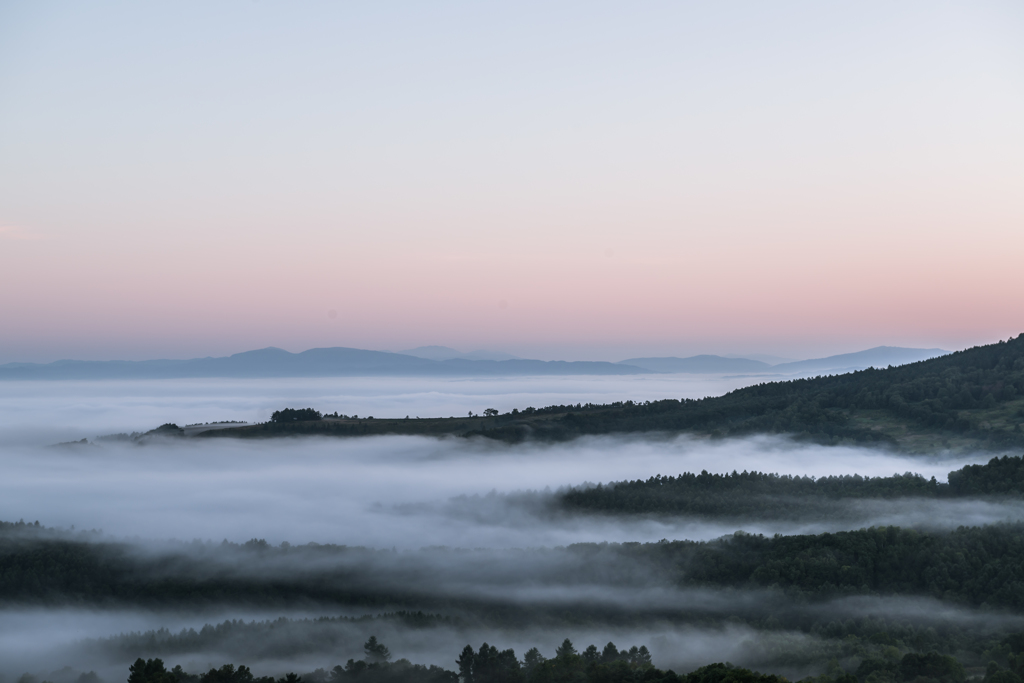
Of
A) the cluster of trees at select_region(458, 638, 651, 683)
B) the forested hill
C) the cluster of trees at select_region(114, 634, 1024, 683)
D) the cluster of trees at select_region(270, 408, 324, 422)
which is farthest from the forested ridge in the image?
the forested hill

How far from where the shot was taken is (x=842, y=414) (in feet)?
402

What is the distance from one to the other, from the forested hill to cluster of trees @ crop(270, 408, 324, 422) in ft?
11.5

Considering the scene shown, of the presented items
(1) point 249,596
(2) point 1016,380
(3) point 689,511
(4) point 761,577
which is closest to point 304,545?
(1) point 249,596

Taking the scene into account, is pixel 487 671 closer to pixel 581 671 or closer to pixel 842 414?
pixel 581 671

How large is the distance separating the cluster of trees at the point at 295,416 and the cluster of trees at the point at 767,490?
57.5 meters

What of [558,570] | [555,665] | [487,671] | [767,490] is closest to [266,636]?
[558,570]

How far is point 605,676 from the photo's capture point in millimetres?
44969

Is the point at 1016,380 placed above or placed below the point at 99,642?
above

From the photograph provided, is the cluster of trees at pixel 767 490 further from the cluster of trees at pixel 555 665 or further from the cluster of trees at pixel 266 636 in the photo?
the cluster of trees at pixel 555 665

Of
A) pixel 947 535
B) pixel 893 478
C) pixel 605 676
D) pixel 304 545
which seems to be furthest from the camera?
pixel 304 545

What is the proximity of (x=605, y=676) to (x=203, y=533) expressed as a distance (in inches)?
3485

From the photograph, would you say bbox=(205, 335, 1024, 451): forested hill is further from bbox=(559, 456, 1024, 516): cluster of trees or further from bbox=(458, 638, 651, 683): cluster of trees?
bbox=(458, 638, 651, 683): cluster of trees

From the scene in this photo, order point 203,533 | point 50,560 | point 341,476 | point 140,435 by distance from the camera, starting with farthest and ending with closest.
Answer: point 140,435, point 341,476, point 203,533, point 50,560

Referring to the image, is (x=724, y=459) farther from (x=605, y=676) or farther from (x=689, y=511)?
(x=605, y=676)
